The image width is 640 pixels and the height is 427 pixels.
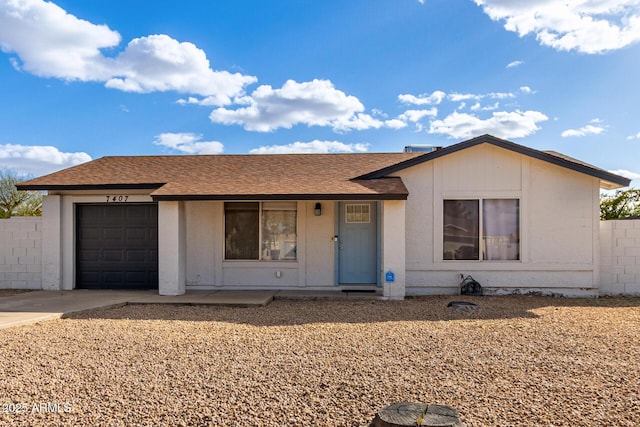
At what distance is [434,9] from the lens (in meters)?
11.6

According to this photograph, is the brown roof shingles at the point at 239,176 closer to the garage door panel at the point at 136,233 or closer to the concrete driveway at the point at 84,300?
the garage door panel at the point at 136,233

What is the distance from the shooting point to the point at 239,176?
11.1m

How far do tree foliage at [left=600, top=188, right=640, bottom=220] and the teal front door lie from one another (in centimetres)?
1120

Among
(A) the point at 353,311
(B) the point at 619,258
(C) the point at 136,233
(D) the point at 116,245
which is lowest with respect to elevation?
(A) the point at 353,311

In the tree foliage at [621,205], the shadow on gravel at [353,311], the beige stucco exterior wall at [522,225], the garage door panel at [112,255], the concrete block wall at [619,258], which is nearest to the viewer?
the shadow on gravel at [353,311]

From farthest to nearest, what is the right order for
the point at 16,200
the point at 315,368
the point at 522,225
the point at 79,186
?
the point at 16,200 < the point at 79,186 < the point at 522,225 < the point at 315,368

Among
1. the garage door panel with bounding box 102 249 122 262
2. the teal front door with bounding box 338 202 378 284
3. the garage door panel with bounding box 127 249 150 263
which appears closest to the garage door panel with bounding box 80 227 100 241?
the garage door panel with bounding box 102 249 122 262

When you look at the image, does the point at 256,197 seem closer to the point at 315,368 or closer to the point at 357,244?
the point at 357,244

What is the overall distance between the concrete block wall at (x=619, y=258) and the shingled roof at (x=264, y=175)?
108cm

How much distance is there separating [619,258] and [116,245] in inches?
487

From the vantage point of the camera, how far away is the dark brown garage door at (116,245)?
1105 cm

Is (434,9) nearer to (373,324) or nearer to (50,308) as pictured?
(373,324)

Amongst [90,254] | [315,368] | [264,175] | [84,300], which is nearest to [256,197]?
[264,175]

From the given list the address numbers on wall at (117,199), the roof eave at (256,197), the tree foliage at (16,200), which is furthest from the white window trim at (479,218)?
the tree foliage at (16,200)
